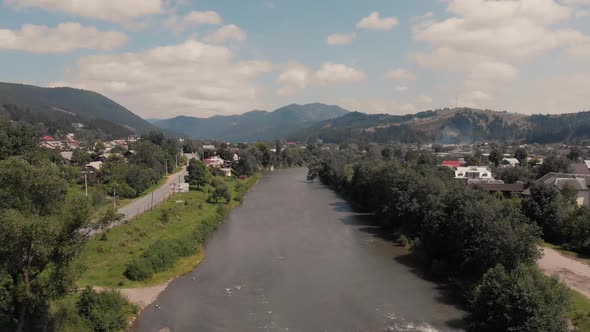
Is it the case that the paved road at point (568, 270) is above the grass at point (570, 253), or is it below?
below

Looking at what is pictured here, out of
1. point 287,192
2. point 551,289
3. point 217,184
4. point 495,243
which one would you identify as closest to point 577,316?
point 551,289

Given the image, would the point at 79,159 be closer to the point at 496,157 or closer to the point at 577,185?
A: the point at 577,185

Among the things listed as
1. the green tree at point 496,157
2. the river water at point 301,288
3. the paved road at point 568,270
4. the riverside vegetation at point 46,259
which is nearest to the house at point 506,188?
the river water at point 301,288

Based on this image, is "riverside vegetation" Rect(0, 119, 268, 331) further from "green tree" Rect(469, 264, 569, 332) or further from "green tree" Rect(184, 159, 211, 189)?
Answer: "green tree" Rect(184, 159, 211, 189)

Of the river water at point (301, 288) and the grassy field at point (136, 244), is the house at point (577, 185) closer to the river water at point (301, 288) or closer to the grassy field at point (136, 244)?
the river water at point (301, 288)

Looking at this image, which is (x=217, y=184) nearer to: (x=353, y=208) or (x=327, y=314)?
(x=353, y=208)

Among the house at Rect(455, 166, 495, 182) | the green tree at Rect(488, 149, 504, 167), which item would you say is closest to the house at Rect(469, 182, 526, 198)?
the house at Rect(455, 166, 495, 182)
